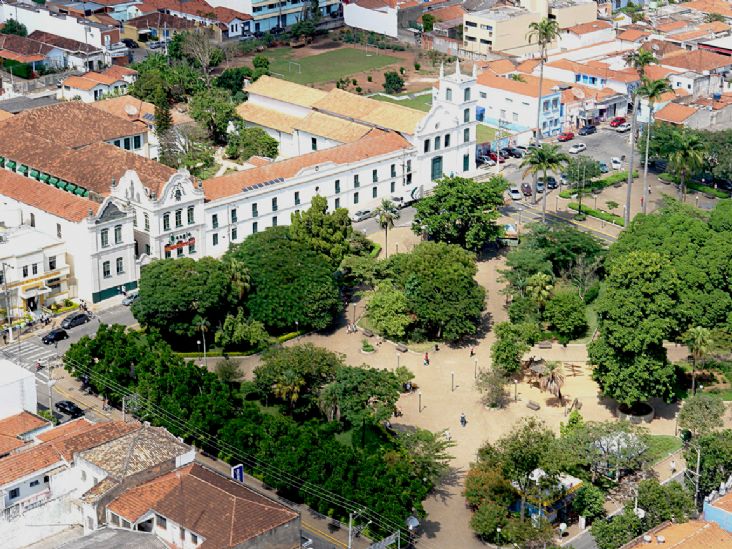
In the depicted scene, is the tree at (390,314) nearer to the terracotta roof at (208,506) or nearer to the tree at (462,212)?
the tree at (462,212)

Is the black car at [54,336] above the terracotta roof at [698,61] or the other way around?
the other way around

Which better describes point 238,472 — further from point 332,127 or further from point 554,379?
point 332,127

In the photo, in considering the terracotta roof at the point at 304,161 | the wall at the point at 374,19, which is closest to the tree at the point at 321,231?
the terracotta roof at the point at 304,161

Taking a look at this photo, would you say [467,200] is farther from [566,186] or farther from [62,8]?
[62,8]

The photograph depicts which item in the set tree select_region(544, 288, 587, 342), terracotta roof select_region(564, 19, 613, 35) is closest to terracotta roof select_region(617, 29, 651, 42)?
terracotta roof select_region(564, 19, 613, 35)

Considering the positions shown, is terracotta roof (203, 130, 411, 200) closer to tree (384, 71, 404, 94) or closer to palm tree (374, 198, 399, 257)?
palm tree (374, 198, 399, 257)

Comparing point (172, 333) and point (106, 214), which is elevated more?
point (106, 214)

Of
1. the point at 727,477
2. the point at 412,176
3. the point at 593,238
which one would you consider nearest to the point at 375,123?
the point at 412,176
